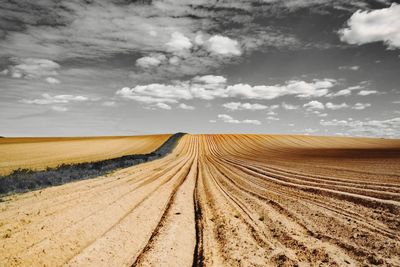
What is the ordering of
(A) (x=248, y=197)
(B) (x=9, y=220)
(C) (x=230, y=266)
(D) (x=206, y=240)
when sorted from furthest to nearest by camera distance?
(A) (x=248, y=197) → (B) (x=9, y=220) → (D) (x=206, y=240) → (C) (x=230, y=266)

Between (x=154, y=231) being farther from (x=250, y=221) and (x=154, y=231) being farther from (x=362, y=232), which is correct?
(x=362, y=232)

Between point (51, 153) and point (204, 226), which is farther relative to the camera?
point (51, 153)

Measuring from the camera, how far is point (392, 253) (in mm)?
5637

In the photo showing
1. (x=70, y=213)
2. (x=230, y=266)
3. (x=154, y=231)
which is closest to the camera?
(x=230, y=266)

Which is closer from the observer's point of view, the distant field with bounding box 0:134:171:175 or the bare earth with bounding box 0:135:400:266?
the bare earth with bounding box 0:135:400:266

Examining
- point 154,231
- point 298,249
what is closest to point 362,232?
point 298,249

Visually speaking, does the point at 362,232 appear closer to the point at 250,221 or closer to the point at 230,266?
the point at 250,221

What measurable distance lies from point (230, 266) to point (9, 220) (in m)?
6.11

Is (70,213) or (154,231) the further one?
(70,213)

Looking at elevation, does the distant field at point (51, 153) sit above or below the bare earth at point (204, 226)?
above

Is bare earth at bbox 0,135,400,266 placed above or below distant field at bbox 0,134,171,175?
below

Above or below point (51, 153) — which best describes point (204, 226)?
below

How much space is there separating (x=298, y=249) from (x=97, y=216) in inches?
209

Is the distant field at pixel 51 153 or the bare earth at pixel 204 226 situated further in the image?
the distant field at pixel 51 153
